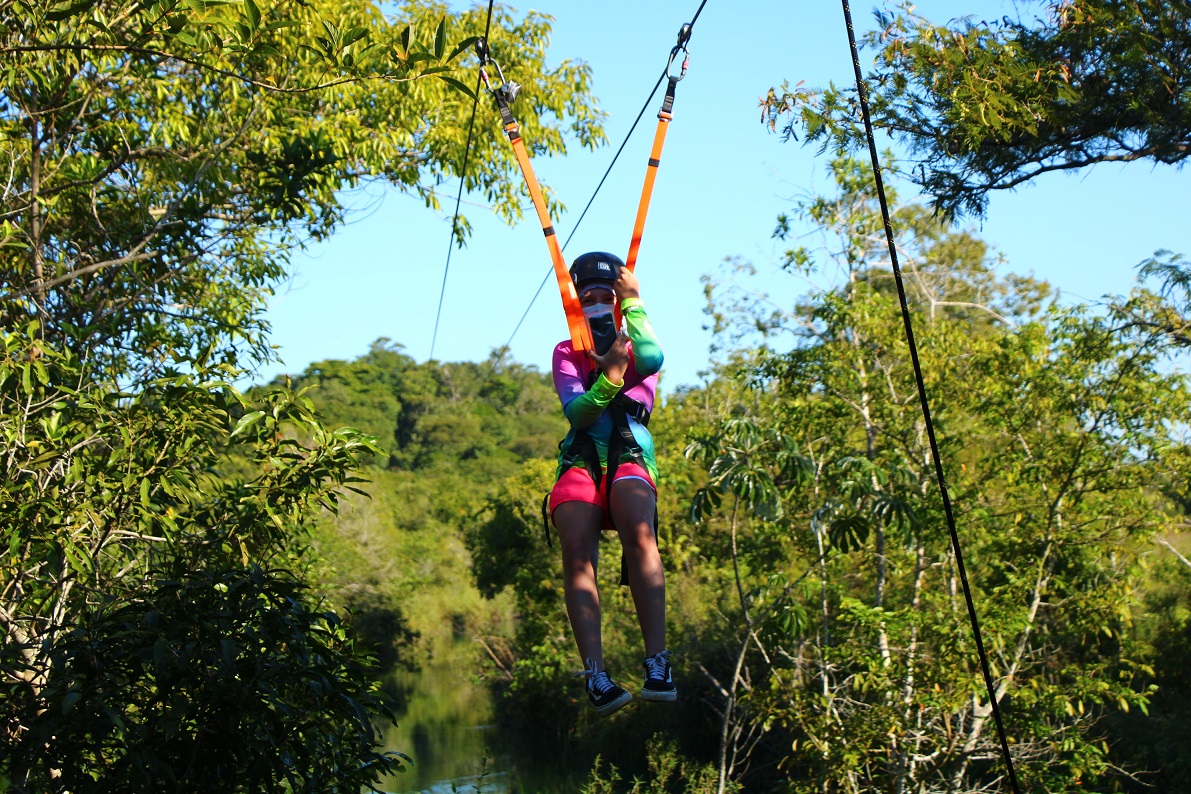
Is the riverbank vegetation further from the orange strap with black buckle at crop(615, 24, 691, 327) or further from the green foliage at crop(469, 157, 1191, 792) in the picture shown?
the green foliage at crop(469, 157, 1191, 792)

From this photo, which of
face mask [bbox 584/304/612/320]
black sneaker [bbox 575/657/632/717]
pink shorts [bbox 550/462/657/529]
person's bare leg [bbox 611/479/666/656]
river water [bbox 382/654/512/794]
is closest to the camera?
black sneaker [bbox 575/657/632/717]

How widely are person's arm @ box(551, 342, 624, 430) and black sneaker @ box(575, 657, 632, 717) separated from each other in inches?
31.7

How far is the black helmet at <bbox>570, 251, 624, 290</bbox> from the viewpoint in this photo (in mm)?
4109

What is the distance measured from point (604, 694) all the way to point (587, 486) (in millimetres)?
707

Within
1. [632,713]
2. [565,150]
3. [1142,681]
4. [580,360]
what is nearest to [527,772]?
[632,713]

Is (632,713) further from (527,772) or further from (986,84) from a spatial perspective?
(986,84)

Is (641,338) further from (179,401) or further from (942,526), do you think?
(942,526)

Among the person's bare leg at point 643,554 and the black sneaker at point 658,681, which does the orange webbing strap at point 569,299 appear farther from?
the black sneaker at point 658,681

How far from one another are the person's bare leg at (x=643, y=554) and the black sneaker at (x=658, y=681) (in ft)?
0.11

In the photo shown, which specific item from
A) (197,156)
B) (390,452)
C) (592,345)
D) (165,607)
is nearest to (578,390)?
(592,345)

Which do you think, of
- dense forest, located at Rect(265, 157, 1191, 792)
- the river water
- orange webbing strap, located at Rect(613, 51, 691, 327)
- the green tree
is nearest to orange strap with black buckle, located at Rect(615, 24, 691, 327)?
orange webbing strap, located at Rect(613, 51, 691, 327)

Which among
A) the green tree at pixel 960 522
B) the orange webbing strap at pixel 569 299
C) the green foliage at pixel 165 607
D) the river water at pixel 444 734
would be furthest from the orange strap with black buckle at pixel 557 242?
the river water at pixel 444 734

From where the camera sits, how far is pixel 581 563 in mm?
3838

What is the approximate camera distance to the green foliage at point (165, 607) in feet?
13.7
